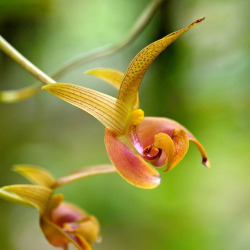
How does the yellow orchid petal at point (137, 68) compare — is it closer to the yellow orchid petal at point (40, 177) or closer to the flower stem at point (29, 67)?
the flower stem at point (29, 67)

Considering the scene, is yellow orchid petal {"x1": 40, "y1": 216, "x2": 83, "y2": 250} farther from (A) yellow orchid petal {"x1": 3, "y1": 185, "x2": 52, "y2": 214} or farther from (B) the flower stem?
(B) the flower stem

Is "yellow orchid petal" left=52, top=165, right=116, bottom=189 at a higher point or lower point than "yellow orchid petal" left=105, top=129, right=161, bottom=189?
lower

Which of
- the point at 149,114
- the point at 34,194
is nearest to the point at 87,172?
the point at 34,194

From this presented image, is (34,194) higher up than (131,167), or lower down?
lower down

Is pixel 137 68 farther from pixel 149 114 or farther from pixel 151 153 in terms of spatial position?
pixel 149 114

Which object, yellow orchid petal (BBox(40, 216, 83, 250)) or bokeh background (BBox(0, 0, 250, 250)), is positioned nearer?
yellow orchid petal (BBox(40, 216, 83, 250))

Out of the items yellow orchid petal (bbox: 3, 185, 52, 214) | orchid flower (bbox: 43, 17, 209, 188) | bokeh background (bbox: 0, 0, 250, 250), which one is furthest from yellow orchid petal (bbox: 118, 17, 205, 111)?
bokeh background (bbox: 0, 0, 250, 250)
